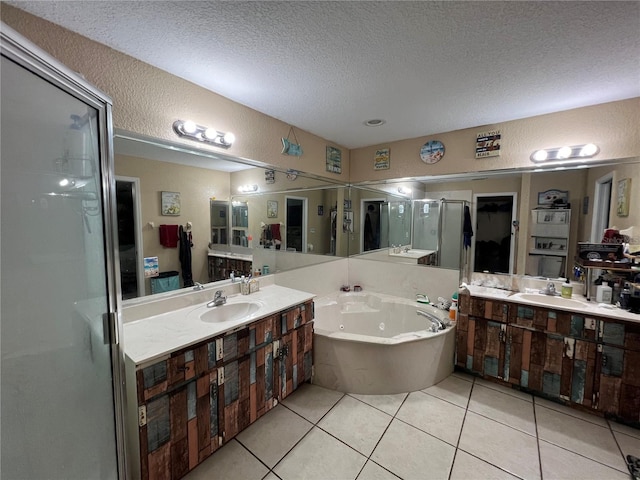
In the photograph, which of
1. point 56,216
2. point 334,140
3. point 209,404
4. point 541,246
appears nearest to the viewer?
point 56,216

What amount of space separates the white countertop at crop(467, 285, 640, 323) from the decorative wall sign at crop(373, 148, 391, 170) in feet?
5.49

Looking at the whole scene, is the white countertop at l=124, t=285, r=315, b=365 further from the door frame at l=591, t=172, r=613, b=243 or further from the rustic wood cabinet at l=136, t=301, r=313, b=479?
the door frame at l=591, t=172, r=613, b=243

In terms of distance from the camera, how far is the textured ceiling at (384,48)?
1.16 meters

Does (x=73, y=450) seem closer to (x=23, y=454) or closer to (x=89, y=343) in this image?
(x=23, y=454)

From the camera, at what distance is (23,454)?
2.76ft

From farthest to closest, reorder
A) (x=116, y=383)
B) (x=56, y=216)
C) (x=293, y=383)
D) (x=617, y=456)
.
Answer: (x=293, y=383) < (x=617, y=456) < (x=116, y=383) < (x=56, y=216)

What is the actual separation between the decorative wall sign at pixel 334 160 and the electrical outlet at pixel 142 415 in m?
2.70

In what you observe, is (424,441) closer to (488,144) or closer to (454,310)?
(454,310)

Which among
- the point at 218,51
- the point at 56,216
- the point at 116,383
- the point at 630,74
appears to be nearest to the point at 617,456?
the point at 630,74

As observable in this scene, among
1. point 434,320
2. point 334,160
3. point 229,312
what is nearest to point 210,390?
point 229,312

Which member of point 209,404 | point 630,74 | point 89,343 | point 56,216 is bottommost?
point 209,404

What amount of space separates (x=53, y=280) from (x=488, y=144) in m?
3.28

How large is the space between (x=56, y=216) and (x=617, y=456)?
10.7ft

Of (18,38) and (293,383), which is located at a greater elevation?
(18,38)
